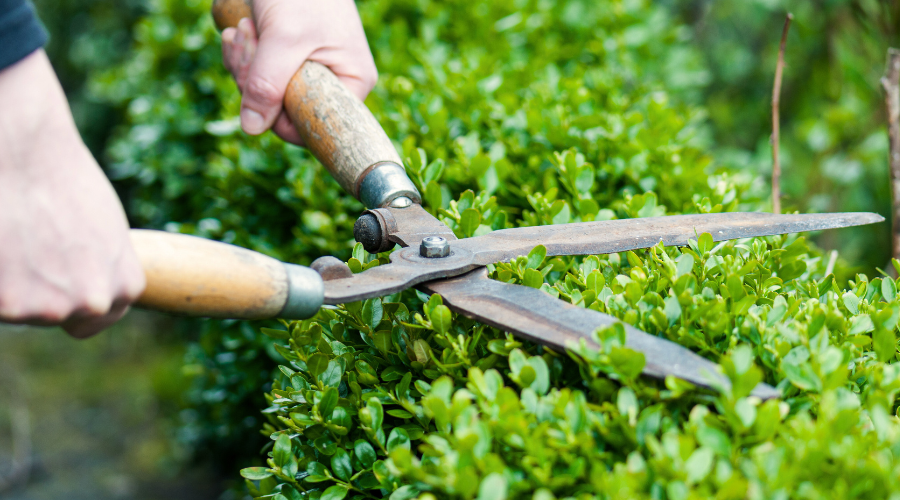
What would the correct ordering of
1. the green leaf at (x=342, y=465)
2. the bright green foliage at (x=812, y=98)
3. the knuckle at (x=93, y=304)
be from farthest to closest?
the bright green foliage at (x=812, y=98), the green leaf at (x=342, y=465), the knuckle at (x=93, y=304)

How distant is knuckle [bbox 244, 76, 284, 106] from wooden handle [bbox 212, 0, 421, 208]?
0.11 ft

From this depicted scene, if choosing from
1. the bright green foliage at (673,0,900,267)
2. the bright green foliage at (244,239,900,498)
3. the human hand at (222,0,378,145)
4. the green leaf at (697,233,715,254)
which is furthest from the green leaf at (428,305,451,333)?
the bright green foliage at (673,0,900,267)

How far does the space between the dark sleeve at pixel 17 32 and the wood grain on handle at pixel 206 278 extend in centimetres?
32

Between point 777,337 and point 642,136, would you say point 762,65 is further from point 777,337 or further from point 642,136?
point 777,337

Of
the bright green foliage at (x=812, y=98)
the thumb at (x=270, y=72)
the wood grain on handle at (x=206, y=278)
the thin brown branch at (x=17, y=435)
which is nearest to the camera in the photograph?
the wood grain on handle at (x=206, y=278)

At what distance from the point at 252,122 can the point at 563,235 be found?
1089mm

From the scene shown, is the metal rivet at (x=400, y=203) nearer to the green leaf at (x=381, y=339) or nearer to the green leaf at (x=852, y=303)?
the green leaf at (x=381, y=339)

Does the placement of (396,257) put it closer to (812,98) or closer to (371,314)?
(371,314)

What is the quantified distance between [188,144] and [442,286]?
2267 mm

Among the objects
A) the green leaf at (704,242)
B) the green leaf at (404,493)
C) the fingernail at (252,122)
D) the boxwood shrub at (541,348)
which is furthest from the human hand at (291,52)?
the green leaf at (404,493)

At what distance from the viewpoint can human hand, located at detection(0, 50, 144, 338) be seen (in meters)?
0.99

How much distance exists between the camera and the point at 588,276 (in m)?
1.37

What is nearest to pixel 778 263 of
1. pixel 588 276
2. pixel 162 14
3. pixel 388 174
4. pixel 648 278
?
pixel 648 278

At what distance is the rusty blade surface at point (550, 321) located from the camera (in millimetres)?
1064
